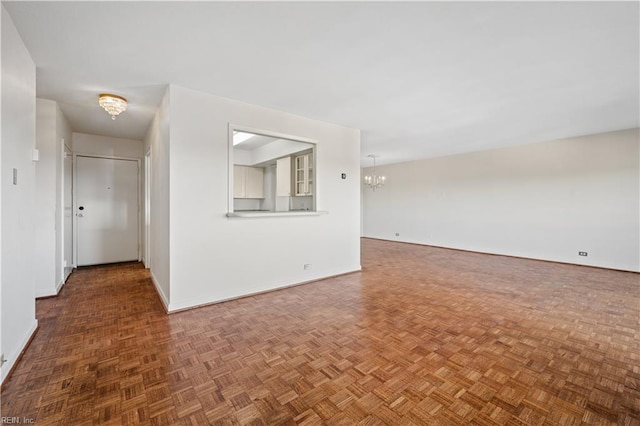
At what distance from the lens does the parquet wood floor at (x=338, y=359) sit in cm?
162

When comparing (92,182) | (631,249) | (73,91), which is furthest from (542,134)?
(92,182)

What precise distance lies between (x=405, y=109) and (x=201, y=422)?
402cm

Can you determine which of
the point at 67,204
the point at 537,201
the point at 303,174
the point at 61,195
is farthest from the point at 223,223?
the point at 537,201

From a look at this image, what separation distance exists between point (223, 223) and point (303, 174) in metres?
2.50

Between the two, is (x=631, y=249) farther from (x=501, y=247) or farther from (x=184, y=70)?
(x=184, y=70)

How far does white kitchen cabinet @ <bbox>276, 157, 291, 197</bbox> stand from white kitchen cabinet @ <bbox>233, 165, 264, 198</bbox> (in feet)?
4.76

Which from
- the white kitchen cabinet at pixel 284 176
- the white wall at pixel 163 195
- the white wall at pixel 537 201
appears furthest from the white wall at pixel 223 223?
the white wall at pixel 537 201

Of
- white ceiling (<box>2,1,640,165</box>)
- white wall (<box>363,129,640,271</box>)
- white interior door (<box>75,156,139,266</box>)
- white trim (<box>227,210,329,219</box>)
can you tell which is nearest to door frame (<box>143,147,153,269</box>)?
white interior door (<box>75,156,139,266</box>)

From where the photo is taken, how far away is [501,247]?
6.70m

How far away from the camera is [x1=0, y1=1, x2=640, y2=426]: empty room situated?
1832mm

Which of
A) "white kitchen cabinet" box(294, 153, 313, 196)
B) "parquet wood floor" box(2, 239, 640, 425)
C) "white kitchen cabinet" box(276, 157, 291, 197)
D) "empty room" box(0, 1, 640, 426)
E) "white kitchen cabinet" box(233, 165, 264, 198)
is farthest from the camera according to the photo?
"white kitchen cabinet" box(233, 165, 264, 198)

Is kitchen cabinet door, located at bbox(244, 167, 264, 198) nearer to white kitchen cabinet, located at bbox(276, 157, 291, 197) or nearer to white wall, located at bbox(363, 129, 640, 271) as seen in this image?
white kitchen cabinet, located at bbox(276, 157, 291, 197)

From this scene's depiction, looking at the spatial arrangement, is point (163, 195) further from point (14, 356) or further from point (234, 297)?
point (14, 356)

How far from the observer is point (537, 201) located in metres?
6.08
